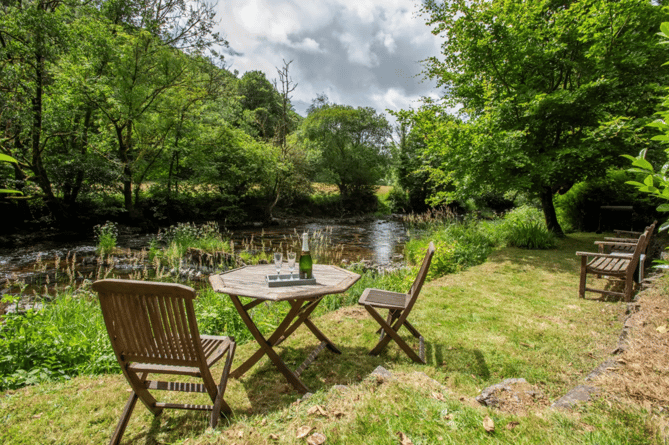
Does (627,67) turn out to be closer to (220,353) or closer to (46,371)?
(220,353)

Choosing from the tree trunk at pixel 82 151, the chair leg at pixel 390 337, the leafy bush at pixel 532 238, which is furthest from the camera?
the tree trunk at pixel 82 151

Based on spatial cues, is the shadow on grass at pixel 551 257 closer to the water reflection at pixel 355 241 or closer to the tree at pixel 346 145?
the water reflection at pixel 355 241

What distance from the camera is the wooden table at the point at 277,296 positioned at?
2746mm

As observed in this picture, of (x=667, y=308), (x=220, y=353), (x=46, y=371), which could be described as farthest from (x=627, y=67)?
(x=46, y=371)

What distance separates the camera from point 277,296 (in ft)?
8.73

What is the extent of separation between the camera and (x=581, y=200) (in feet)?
39.6

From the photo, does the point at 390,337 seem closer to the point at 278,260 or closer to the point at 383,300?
the point at 383,300

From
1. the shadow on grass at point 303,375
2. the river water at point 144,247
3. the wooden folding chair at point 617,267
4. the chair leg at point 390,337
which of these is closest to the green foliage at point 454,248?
the river water at point 144,247

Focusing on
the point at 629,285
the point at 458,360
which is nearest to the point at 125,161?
the point at 458,360

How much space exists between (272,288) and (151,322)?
3.52ft

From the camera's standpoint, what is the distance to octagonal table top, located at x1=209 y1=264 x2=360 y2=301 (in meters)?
2.70

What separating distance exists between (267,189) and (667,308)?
1889 centimetres

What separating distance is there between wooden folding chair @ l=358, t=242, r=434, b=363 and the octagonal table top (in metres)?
0.37

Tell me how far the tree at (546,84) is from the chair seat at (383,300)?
6.29 m
